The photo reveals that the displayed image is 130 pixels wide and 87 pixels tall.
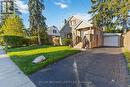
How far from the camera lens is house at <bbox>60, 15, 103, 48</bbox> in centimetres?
2909

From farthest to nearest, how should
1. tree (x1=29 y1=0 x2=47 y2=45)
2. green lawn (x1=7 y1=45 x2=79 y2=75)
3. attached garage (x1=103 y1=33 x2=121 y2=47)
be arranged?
tree (x1=29 y1=0 x2=47 y2=45), attached garage (x1=103 y1=33 x2=121 y2=47), green lawn (x1=7 y1=45 x2=79 y2=75)

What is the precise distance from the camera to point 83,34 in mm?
33250

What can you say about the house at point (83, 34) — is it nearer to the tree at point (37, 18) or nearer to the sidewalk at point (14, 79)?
the tree at point (37, 18)

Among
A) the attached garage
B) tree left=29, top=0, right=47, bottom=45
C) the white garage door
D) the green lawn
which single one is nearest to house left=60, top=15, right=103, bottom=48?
the attached garage

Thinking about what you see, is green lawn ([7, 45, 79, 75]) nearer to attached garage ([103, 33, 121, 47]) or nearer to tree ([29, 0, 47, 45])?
attached garage ([103, 33, 121, 47])

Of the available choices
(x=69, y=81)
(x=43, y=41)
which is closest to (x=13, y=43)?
(x=43, y=41)

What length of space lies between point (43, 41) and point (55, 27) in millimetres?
15942

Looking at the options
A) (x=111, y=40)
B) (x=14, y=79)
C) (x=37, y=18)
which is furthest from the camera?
(x=37, y=18)

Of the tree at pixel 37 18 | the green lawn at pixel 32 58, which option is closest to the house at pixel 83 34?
the tree at pixel 37 18

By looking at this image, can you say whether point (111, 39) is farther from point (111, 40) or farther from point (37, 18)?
point (37, 18)

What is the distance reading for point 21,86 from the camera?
8.12 metres

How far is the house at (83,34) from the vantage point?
29.1m

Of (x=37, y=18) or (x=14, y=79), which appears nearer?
(x=14, y=79)

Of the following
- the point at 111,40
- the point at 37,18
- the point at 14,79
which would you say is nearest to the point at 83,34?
the point at 111,40
